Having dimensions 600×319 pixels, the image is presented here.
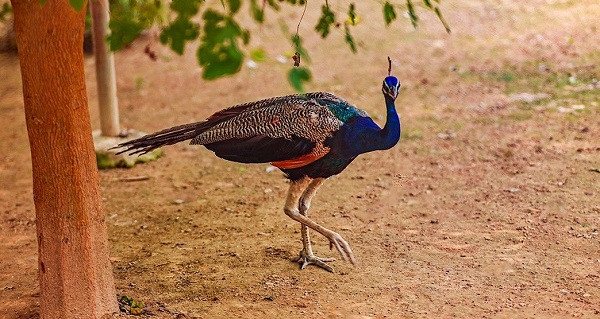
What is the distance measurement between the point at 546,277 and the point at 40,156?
3.16 m

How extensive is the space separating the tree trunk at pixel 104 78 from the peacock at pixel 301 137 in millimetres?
2561

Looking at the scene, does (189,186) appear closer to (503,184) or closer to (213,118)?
(213,118)

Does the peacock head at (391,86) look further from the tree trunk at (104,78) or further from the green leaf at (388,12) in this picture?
the tree trunk at (104,78)

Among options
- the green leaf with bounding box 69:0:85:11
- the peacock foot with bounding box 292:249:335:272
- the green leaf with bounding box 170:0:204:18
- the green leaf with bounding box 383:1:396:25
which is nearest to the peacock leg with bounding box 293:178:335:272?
the peacock foot with bounding box 292:249:335:272

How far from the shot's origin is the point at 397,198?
261 inches

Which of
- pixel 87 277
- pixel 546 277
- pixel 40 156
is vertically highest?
pixel 40 156

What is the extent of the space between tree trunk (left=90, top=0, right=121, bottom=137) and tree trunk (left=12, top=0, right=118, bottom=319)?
327 centimetres

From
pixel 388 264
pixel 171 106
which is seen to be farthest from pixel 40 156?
pixel 171 106

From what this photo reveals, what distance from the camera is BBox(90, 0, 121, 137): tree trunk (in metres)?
7.55

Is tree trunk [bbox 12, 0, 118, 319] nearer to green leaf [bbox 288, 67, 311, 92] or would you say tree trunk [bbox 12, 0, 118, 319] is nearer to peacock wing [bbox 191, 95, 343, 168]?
peacock wing [bbox 191, 95, 343, 168]

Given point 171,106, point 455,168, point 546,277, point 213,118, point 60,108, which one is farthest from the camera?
point 171,106

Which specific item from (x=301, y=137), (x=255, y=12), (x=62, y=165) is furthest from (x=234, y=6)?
(x=301, y=137)

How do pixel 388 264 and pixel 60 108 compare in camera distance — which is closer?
pixel 60 108

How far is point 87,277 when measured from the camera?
4637mm
